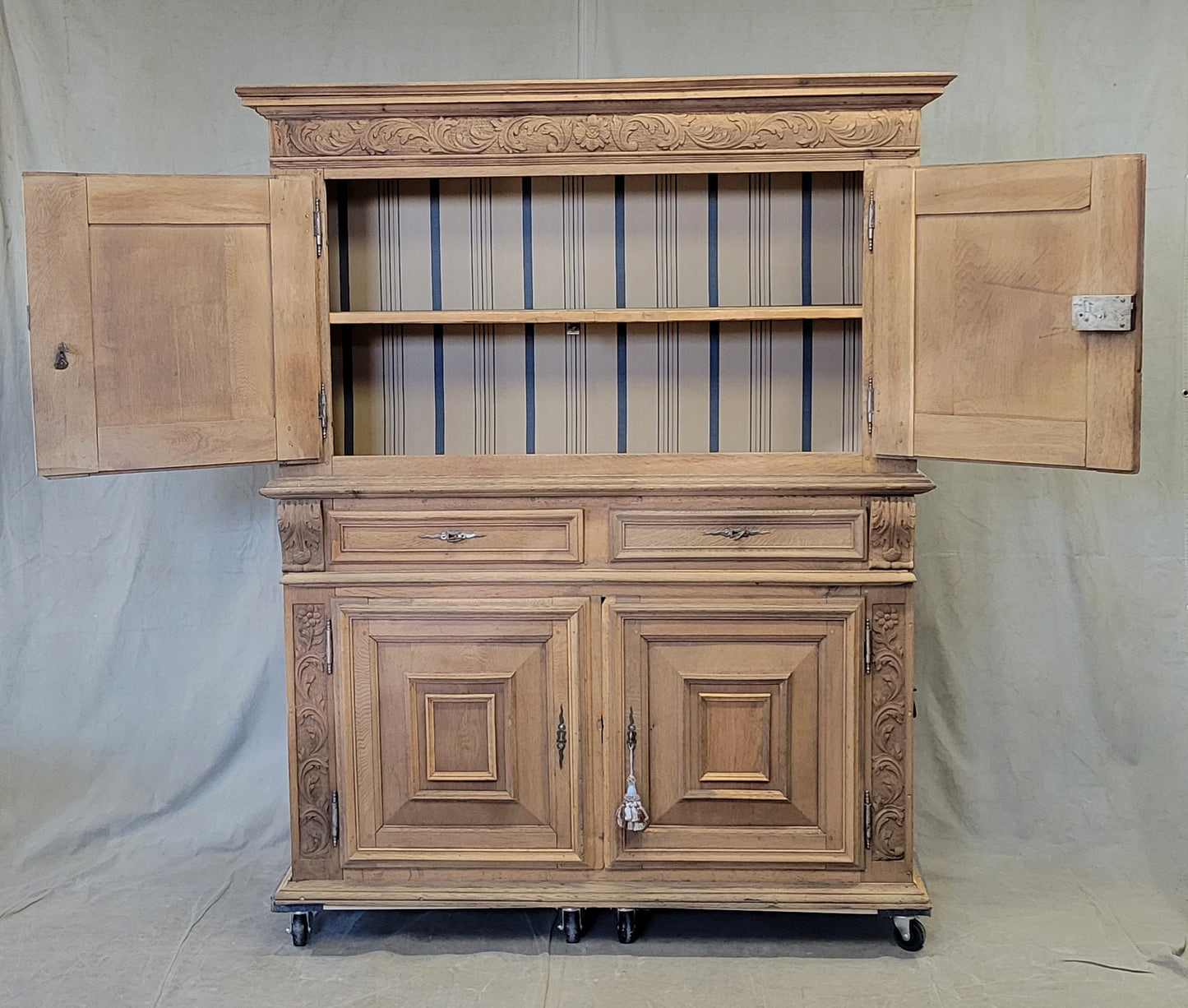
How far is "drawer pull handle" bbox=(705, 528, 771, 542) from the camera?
9.18ft

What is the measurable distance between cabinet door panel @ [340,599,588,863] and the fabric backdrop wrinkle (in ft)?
2.50

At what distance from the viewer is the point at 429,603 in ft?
9.28

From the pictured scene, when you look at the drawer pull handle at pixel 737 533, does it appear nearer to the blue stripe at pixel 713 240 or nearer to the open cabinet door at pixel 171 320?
the blue stripe at pixel 713 240

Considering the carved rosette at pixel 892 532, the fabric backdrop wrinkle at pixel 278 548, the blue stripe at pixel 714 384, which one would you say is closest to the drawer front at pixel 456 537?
the blue stripe at pixel 714 384

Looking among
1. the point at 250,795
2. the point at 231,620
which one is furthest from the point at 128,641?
the point at 250,795

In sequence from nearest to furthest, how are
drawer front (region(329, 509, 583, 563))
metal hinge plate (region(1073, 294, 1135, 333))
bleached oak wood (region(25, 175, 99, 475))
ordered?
metal hinge plate (region(1073, 294, 1135, 333)) < bleached oak wood (region(25, 175, 99, 475)) < drawer front (region(329, 509, 583, 563))

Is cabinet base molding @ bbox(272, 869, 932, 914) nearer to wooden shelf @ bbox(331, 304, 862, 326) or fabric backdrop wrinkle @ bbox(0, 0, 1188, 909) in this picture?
fabric backdrop wrinkle @ bbox(0, 0, 1188, 909)

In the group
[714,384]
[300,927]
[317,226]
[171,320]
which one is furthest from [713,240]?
[300,927]

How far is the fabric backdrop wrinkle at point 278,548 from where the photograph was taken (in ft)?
11.1

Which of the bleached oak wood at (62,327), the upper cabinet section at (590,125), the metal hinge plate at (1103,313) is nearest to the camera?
the metal hinge plate at (1103,313)

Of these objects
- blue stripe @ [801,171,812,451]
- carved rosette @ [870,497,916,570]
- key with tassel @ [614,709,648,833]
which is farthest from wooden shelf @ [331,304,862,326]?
key with tassel @ [614,709,648,833]

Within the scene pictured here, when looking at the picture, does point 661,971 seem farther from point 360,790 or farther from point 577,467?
point 577,467

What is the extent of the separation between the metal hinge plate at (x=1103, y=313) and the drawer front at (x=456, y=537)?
1.09 m

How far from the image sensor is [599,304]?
3141mm
